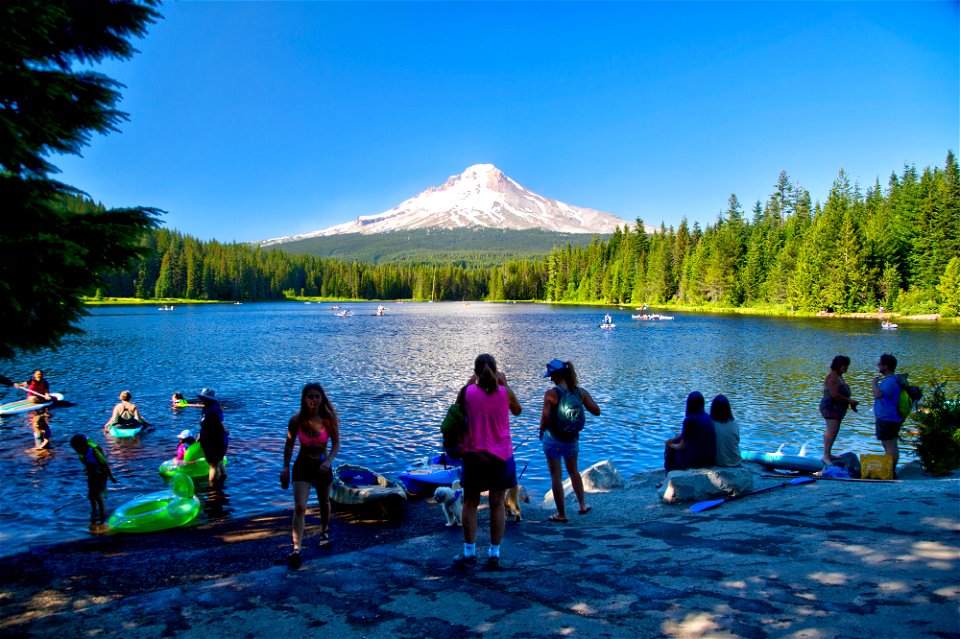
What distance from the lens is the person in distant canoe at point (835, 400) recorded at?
11.8 meters

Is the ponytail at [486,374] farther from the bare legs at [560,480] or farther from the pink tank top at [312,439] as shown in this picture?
the pink tank top at [312,439]

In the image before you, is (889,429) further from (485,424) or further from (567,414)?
(485,424)

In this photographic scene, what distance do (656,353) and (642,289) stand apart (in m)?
94.8

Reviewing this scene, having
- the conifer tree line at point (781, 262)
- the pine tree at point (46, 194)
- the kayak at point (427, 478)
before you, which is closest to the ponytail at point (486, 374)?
the pine tree at point (46, 194)

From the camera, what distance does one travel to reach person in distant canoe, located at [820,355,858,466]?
1176 cm

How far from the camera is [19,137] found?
4.57m

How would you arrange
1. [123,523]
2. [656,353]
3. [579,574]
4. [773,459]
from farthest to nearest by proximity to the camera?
1. [656,353]
2. [773,459]
3. [123,523]
4. [579,574]

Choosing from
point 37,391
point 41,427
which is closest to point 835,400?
point 41,427

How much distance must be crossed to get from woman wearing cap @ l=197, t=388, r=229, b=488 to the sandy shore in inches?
137

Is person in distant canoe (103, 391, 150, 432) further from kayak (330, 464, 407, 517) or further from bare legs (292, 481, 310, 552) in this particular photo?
bare legs (292, 481, 310, 552)

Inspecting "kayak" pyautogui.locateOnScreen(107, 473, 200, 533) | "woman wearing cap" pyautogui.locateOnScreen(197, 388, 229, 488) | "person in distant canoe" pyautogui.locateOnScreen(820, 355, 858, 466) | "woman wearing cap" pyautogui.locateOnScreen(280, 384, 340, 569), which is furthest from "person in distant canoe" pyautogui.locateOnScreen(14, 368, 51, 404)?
"person in distant canoe" pyautogui.locateOnScreen(820, 355, 858, 466)

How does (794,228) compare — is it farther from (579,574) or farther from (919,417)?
(579,574)

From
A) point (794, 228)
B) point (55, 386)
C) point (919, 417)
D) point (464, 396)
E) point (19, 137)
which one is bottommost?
point (55, 386)

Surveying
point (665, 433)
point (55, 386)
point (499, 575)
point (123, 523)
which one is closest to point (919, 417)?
point (665, 433)
